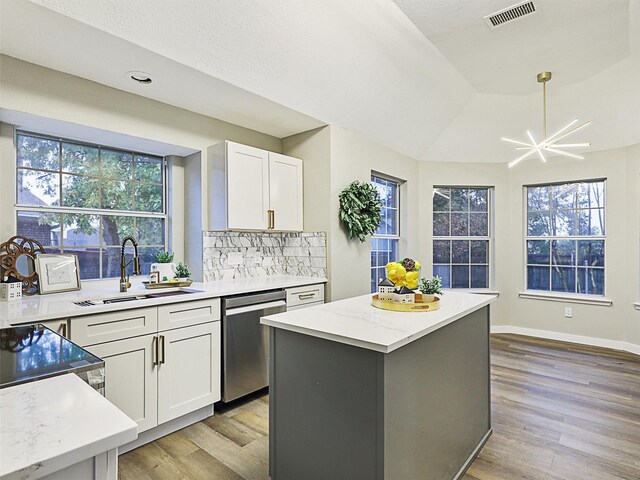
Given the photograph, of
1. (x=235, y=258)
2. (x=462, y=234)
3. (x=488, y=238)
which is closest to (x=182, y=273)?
(x=235, y=258)

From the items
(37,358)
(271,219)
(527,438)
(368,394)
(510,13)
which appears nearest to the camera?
(37,358)

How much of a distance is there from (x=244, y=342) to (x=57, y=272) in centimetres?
142

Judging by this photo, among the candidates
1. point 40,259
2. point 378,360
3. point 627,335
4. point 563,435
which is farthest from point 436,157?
point 40,259

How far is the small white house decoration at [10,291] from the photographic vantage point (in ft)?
7.48

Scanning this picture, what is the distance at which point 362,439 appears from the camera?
5.07 ft

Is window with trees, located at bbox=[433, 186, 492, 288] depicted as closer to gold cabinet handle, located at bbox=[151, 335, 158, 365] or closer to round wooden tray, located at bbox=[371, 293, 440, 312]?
round wooden tray, located at bbox=[371, 293, 440, 312]

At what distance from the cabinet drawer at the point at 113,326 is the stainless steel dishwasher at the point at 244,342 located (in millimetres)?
582

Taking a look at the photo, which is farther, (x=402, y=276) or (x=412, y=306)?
(x=402, y=276)

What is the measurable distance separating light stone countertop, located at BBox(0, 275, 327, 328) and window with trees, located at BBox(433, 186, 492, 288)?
109 inches

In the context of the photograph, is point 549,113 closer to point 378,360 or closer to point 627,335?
point 627,335

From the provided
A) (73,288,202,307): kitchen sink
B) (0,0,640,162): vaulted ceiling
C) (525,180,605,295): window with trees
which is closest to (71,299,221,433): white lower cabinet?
(73,288,202,307): kitchen sink

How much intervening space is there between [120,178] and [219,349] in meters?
1.71

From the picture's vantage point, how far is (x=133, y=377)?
2311 mm

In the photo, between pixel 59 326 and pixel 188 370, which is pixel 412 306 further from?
pixel 59 326
